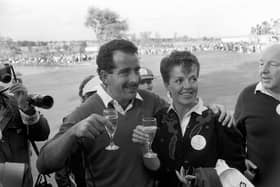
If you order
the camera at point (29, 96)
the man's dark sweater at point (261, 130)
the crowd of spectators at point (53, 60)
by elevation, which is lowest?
the crowd of spectators at point (53, 60)

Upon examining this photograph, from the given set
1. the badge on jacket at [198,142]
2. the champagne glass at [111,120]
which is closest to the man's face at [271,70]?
the badge on jacket at [198,142]

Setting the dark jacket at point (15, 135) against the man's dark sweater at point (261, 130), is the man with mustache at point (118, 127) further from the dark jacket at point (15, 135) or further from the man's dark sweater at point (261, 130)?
the man's dark sweater at point (261, 130)

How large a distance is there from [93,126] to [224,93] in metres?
13.6

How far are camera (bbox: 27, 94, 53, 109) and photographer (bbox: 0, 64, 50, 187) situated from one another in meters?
0.03

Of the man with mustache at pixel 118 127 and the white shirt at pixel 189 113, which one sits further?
the white shirt at pixel 189 113

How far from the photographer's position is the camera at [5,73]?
114 inches

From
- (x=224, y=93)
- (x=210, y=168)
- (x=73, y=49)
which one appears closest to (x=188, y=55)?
(x=210, y=168)

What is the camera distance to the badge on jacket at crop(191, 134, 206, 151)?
2520 mm

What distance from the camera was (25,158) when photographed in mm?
3092

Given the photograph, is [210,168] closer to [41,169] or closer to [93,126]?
[93,126]

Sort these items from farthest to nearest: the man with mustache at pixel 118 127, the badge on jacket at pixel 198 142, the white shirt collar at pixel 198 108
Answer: the white shirt collar at pixel 198 108 < the badge on jacket at pixel 198 142 < the man with mustache at pixel 118 127

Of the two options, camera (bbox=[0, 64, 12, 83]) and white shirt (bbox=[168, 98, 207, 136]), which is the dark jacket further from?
white shirt (bbox=[168, 98, 207, 136])

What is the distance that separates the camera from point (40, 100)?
3006 mm

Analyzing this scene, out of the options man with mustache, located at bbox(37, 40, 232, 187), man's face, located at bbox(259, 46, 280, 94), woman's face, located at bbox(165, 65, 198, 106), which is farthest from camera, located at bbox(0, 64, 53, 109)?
man's face, located at bbox(259, 46, 280, 94)
